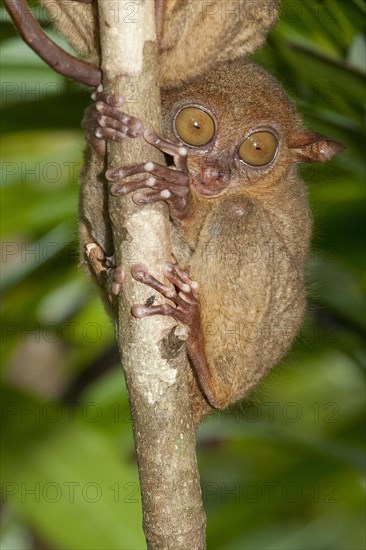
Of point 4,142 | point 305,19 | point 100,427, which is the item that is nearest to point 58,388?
point 100,427

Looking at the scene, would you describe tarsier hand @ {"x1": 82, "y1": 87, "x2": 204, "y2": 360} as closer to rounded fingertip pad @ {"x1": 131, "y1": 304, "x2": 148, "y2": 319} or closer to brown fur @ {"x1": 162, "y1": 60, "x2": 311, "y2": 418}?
rounded fingertip pad @ {"x1": 131, "y1": 304, "x2": 148, "y2": 319}

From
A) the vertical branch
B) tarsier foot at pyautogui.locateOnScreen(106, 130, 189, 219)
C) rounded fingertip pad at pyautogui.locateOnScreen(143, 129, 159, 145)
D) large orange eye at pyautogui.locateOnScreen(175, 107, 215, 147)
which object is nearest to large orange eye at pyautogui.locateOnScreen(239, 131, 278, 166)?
large orange eye at pyautogui.locateOnScreen(175, 107, 215, 147)

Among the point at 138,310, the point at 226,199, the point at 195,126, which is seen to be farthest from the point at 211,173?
the point at 138,310

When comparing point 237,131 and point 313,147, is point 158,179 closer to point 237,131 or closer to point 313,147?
point 237,131

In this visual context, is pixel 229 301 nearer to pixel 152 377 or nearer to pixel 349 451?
pixel 152 377

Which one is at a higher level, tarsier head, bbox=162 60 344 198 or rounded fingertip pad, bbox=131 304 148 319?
tarsier head, bbox=162 60 344 198

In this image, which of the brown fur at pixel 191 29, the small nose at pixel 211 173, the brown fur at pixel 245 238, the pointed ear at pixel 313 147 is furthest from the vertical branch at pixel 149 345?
the pointed ear at pixel 313 147
